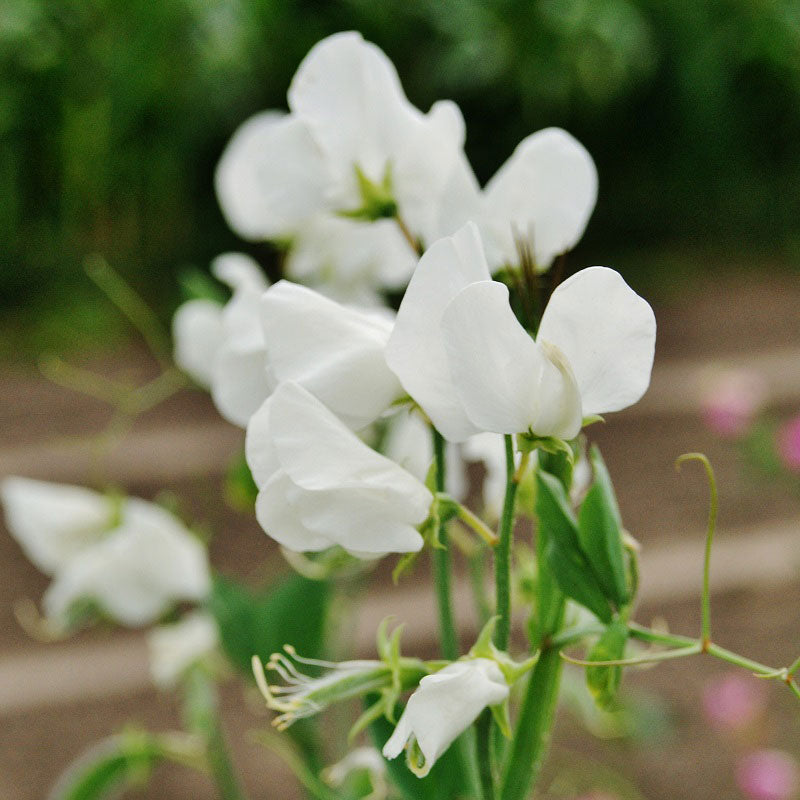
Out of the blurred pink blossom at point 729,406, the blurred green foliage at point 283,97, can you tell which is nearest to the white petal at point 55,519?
the blurred pink blossom at point 729,406

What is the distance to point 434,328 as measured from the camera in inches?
7.2

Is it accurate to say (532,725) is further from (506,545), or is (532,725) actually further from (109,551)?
(109,551)

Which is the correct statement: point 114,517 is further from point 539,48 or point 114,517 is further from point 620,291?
point 539,48

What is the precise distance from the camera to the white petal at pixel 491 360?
6.8 inches

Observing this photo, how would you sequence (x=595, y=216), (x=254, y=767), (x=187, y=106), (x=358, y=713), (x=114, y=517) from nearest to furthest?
(x=114, y=517) < (x=358, y=713) < (x=254, y=767) < (x=187, y=106) < (x=595, y=216)

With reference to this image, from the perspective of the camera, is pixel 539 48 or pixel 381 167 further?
pixel 539 48

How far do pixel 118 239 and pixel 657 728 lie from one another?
2.96 feet

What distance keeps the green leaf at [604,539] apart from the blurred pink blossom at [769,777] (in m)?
0.60

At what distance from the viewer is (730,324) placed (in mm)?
1443

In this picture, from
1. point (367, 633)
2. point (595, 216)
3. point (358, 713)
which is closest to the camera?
point (358, 713)

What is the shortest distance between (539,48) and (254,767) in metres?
0.99

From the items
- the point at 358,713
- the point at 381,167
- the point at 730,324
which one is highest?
the point at 381,167

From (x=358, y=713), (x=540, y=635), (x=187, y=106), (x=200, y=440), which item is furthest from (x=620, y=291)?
(x=187, y=106)

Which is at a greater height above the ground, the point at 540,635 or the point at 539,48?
the point at 540,635
